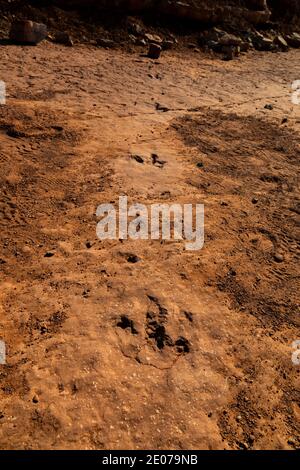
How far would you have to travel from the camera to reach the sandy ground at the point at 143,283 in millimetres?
2271

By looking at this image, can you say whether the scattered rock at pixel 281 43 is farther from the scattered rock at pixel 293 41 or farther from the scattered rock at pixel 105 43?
the scattered rock at pixel 105 43

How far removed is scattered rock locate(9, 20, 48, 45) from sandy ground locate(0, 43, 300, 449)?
5.98 feet

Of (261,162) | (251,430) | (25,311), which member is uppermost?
(261,162)

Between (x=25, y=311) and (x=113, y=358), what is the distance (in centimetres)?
72

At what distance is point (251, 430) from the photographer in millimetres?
2291

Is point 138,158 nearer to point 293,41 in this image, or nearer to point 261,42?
point 261,42

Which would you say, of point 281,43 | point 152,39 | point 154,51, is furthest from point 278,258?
point 281,43

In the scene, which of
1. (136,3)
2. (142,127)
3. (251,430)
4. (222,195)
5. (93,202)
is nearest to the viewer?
(251,430)

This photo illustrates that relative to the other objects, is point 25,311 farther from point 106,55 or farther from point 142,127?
point 106,55

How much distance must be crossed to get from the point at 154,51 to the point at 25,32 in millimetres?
2398

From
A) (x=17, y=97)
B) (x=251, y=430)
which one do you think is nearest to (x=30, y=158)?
(x=17, y=97)

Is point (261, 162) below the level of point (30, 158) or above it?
above

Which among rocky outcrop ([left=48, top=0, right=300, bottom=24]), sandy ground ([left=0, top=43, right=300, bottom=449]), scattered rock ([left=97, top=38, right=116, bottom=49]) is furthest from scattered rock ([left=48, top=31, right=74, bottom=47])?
sandy ground ([left=0, top=43, right=300, bottom=449])

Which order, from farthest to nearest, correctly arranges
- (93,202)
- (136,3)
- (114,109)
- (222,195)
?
(136,3) → (114,109) → (222,195) → (93,202)
